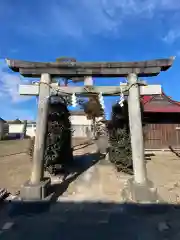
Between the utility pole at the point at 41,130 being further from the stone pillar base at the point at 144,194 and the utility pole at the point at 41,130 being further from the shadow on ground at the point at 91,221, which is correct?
the stone pillar base at the point at 144,194

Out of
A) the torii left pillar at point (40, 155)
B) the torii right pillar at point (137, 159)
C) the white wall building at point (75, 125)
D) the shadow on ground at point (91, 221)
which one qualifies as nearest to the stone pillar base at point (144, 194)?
the torii right pillar at point (137, 159)

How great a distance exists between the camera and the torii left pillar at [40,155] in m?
6.77

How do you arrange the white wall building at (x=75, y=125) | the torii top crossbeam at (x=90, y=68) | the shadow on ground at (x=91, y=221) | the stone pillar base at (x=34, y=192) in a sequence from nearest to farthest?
the shadow on ground at (x=91, y=221) → the stone pillar base at (x=34, y=192) → the torii top crossbeam at (x=90, y=68) → the white wall building at (x=75, y=125)

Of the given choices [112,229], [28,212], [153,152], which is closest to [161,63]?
[112,229]

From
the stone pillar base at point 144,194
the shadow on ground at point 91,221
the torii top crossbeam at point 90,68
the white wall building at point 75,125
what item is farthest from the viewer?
the white wall building at point 75,125

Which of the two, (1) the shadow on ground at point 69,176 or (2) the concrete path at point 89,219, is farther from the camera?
(1) the shadow on ground at point 69,176

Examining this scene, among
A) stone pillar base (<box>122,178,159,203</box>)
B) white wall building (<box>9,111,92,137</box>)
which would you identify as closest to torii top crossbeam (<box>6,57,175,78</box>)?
stone pillar base (<box>122,178,159,203</box>)

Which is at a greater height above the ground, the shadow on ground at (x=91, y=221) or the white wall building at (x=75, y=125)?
the white wall building at (x=75, y=125)

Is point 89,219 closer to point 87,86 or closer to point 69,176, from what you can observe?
point 87,86

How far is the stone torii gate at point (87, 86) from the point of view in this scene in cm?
722

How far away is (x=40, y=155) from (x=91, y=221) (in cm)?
257

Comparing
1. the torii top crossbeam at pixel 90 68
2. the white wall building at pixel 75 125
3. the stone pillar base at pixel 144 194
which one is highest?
the white wall building at pixel 75 125

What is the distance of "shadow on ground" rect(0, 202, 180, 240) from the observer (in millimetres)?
4668

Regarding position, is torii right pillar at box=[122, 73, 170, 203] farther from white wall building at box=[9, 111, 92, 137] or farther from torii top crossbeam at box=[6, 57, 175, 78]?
white wall building at box=[9, 111, 92, 137]
